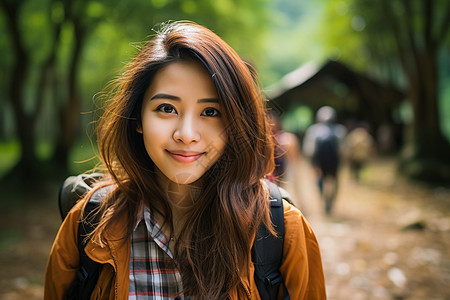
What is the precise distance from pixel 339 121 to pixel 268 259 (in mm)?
18980

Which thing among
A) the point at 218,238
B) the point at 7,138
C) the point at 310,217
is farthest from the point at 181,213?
the point at 7,138

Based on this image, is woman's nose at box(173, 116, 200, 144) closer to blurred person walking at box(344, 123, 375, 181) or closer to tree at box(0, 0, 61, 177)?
tree at box(0, 0, 61, 177)

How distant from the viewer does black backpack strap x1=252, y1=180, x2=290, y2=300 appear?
146 cm

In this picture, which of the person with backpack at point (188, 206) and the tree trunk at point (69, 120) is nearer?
the person with backpack at point (188, 206)

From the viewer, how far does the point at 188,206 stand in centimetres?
164

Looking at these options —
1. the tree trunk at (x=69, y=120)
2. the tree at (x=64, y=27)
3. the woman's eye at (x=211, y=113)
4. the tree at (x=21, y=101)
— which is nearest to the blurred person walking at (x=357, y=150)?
the tree at (x=64, y=27)

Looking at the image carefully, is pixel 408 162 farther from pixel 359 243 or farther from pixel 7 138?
pixel 7 138

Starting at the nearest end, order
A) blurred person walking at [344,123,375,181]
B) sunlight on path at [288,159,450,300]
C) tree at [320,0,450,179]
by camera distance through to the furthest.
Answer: sunlight on path at [288,159,450,300] < tree at [320,0,450,179] < blurred person walking at [344,123,375,181]

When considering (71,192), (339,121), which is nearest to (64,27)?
(71,192)

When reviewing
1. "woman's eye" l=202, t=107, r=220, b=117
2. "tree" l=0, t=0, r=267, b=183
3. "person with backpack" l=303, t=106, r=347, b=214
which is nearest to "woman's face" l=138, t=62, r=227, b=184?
"woman's eye" l=202, t=107, r=220, b=117

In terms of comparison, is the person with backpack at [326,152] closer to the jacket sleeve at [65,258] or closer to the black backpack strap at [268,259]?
the black backpack strap at [268,259]

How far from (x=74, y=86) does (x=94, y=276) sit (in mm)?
10308

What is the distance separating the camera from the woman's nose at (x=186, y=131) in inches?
54.6

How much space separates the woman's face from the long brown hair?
0.05 m
